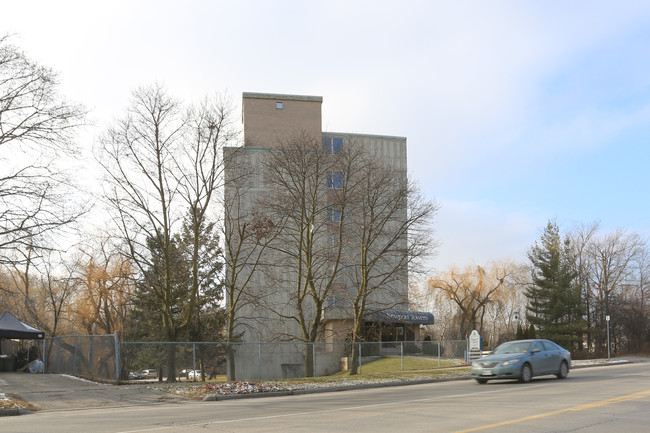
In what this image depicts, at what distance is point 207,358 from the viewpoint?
2788cm

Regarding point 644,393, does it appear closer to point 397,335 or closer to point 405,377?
point 405,377

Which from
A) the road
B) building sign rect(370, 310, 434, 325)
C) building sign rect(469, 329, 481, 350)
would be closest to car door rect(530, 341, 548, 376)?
the road

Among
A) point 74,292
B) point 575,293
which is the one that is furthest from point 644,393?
point 74,292

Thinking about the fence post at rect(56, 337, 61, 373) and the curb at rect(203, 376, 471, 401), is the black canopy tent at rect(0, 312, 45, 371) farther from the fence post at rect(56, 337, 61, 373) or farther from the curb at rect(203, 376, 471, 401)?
the curb at rect(203, 376, 471, 401)

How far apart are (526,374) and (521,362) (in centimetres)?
53

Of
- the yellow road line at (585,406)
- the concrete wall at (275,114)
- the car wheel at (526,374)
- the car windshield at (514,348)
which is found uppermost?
the concrete wall at (275,114)

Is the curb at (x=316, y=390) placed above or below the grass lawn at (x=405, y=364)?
above

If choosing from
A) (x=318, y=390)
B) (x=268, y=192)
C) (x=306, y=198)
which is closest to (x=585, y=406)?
(x=318, y=390)

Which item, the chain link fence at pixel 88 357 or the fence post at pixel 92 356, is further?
the fence post at pixel 92 356

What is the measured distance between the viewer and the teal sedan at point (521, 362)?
65.9ft

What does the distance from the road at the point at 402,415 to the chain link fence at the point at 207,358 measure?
7.74 metres

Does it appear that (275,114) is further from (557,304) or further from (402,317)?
(557,304)

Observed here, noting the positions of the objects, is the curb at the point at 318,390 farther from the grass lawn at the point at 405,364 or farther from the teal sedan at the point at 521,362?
the grass lawn at the point at 405,364

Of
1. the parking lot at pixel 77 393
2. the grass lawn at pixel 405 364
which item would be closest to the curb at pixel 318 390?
the parking lot at pixel 77 393
